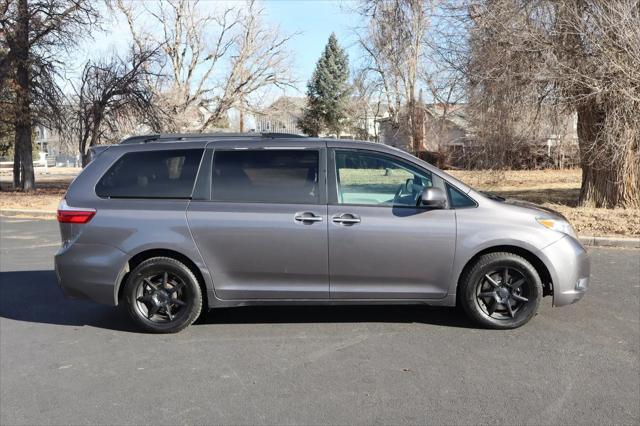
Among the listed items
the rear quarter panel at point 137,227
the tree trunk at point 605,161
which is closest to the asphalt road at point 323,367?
the rear quarter panel at point 137,227

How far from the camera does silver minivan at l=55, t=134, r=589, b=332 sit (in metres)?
5.06

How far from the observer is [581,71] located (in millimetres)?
10828

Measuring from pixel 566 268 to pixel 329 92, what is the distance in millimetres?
46994

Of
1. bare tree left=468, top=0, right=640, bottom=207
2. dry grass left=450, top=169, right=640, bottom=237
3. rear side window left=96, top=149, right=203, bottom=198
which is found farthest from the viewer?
dry grass left=450, top=169, right=640, bottom=237

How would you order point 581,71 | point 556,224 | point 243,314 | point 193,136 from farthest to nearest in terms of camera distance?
point 581,71, point 243,314, point 193,136, point 556,224

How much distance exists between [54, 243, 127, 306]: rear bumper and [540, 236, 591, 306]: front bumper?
3915mm

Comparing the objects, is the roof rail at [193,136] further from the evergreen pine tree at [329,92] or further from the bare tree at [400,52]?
the evergreen pine tree at [329,92]

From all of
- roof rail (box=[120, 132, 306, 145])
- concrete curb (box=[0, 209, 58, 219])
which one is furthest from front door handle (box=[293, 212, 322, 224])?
concrete curb (box=[0, 209, 58, 219])

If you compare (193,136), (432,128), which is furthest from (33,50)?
(432,128)

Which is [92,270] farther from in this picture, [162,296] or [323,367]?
[323,367]

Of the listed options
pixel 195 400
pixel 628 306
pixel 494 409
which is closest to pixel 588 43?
pixel 628 306

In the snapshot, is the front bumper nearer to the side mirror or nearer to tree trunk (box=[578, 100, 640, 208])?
the side mirror

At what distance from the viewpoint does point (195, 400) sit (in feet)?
13.0

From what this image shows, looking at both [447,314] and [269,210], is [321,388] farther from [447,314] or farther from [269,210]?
[447,314]
